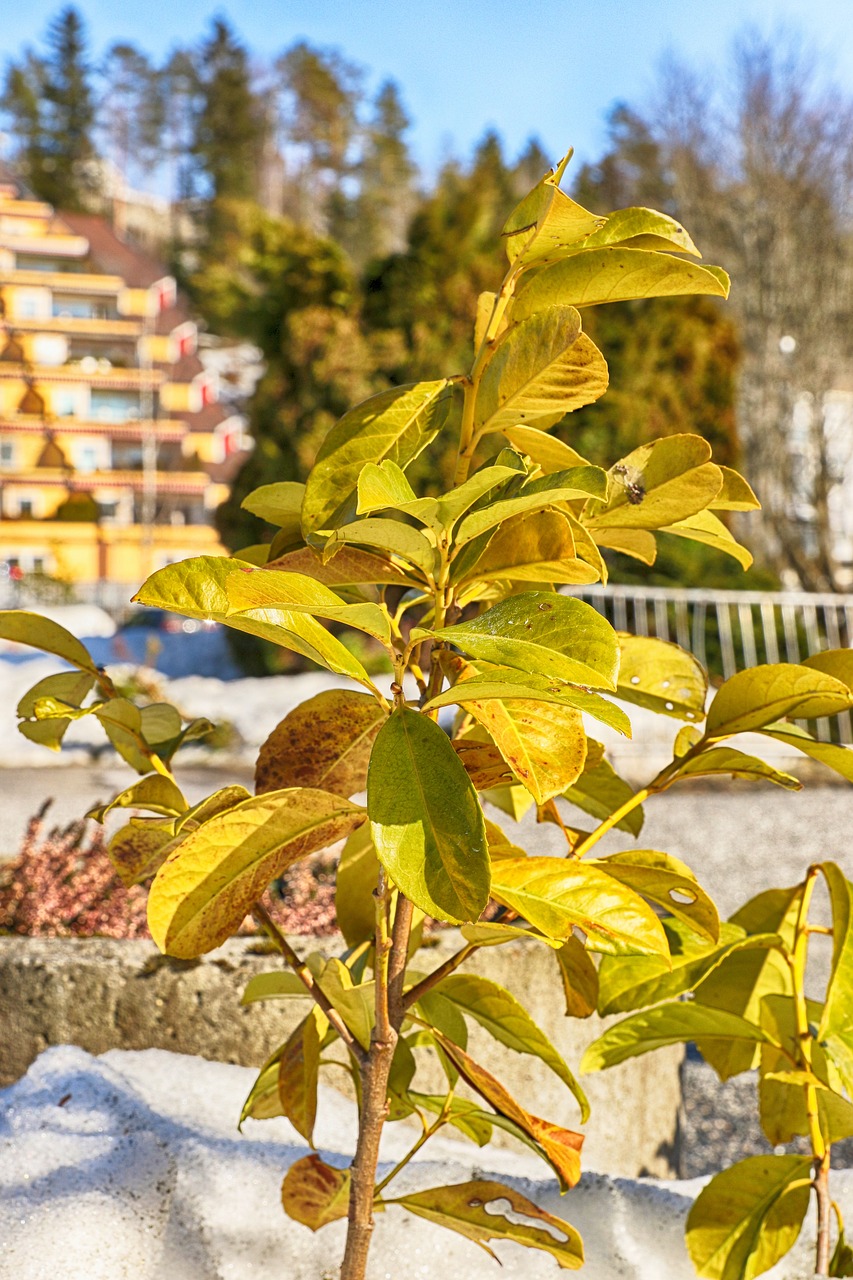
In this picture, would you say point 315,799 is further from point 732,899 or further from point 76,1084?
point 732,899

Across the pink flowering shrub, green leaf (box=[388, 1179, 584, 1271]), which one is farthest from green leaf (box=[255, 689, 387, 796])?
the pink flowering shrub

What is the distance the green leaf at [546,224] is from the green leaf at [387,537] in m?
0.20

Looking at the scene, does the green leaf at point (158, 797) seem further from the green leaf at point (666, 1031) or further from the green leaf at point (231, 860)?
the green leaf at point (666, 1031)

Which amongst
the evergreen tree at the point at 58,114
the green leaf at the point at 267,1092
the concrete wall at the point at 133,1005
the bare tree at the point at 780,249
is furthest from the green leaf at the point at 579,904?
the evergreen tree at the point at 58,114

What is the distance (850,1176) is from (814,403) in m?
11.9

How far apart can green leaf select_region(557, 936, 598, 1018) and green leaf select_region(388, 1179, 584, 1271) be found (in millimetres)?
143

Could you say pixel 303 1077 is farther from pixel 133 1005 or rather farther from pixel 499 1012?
pixel 133 1005

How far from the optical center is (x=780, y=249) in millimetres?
11867

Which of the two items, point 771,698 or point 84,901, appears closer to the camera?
point 771,698

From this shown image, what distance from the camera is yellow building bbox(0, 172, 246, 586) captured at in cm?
2306

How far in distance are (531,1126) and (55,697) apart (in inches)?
18.6

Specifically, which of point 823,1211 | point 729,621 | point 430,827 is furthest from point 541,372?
point 729,621

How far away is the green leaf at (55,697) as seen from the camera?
30.0 inches

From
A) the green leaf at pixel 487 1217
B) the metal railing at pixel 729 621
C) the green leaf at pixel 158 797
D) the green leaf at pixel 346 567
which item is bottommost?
the metal railing at pixel 729 621
